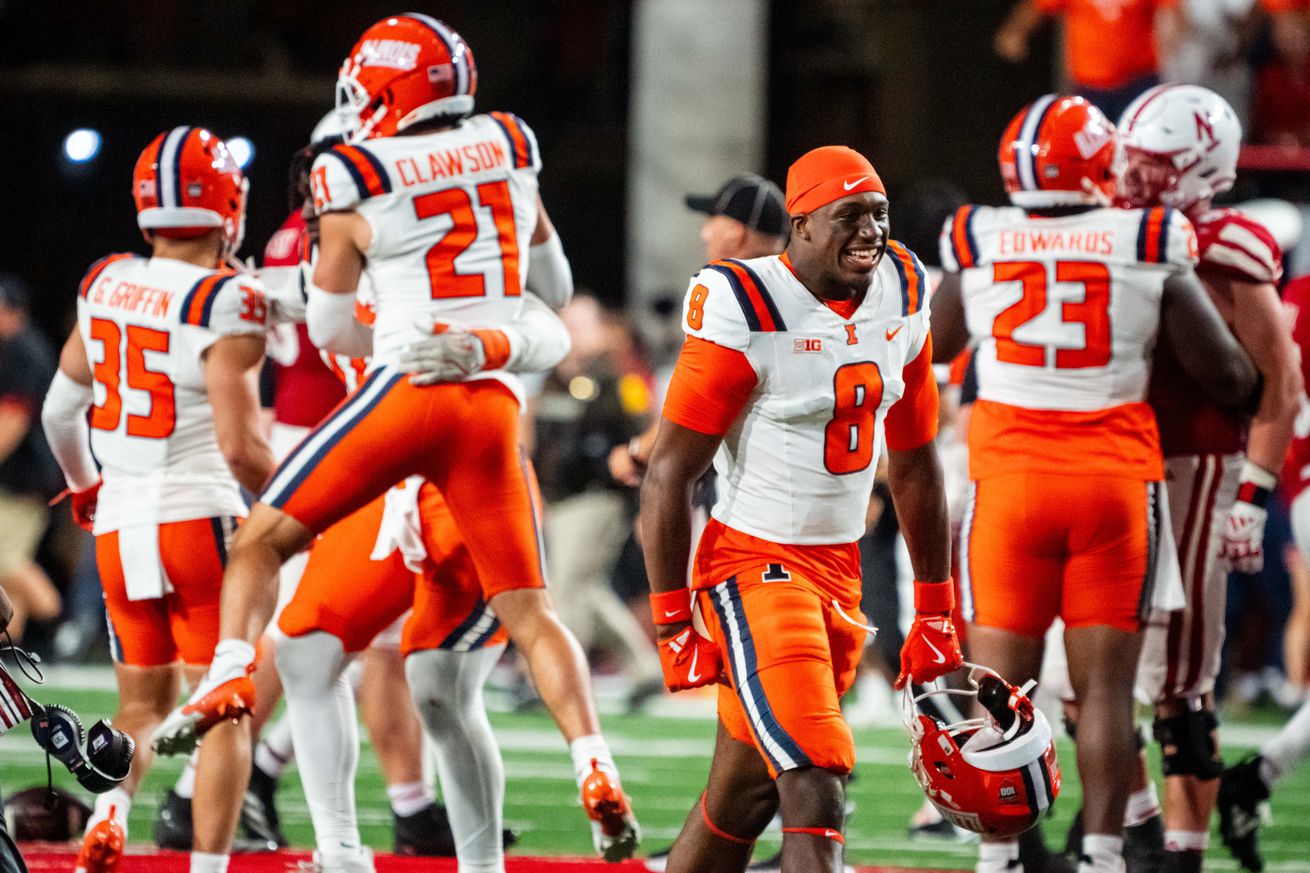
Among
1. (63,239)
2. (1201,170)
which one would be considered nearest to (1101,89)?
(1201,170)

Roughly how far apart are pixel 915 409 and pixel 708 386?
21.3 inches

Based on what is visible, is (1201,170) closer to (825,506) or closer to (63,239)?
(825,506)

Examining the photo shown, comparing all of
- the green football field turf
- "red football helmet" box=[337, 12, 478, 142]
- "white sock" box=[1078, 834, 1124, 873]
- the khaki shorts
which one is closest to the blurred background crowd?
the khaki shorts

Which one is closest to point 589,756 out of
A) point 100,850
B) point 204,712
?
point 204,712

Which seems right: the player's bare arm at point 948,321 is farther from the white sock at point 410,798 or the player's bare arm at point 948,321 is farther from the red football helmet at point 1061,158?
the white sock at point 410,798

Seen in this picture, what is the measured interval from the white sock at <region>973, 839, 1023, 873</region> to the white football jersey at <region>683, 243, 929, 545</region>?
1185mm

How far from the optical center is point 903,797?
805cm

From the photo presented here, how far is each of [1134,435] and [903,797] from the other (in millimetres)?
3141

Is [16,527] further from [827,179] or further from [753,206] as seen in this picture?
[827,179]

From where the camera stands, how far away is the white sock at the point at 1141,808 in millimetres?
5777

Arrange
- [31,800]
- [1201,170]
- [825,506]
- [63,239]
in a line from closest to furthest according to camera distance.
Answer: [825,506]
[1201,170]
[31,800]
[63,239]

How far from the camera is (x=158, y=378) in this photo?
5.27 meters

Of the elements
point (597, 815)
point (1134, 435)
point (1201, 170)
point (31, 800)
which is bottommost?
point (31, 800)

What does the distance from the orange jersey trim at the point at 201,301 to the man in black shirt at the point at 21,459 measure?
23.3ft
